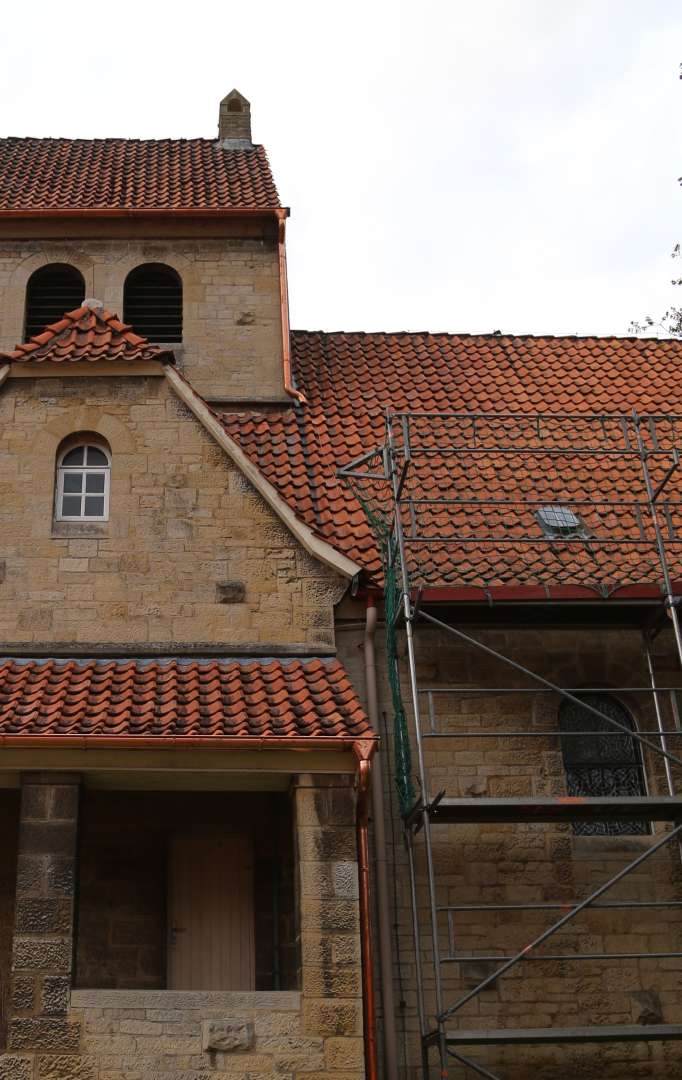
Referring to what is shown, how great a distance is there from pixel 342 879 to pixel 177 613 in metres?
3.30

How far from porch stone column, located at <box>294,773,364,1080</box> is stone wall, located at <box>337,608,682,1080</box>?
1.52 m

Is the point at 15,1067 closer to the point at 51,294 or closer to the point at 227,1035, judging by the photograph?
the point at 227,1035

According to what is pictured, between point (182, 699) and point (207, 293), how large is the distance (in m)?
7.41

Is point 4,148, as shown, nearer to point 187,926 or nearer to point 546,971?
point 187,926

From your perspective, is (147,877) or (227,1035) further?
(147,877)

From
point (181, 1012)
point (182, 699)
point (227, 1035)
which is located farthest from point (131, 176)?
point (227, 1035)

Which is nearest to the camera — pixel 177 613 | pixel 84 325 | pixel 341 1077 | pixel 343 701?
pixel 341 1077

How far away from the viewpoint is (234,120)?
70.2 feet

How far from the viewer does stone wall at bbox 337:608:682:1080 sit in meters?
11.9

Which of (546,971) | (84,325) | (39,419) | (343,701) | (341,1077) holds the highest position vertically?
(84,325)

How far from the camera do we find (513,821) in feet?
40.9

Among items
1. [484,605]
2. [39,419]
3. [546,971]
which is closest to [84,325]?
[39,419]

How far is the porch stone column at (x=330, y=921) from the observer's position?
34.0 ft

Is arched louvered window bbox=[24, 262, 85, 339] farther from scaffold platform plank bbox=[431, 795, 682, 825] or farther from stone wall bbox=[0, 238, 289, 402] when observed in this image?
scaffold platform plank bbox=[431, 795, 682, 825]
